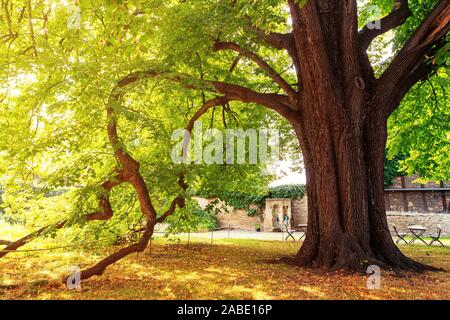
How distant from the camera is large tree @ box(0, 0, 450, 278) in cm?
645

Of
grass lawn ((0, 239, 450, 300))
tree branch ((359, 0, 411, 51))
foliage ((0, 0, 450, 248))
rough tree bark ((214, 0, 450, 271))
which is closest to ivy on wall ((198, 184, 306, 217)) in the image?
foliage ((0, 0, 450, 248))

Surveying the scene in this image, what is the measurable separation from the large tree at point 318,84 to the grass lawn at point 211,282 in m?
0.68

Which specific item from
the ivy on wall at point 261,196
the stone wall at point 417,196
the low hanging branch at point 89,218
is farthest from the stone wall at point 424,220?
the low hanging branch at point 89,218

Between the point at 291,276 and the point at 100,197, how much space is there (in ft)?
14.0

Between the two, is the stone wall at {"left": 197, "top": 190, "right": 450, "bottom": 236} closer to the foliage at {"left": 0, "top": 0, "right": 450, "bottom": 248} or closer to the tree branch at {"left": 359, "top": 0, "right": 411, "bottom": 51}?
the foliage at {"left": 0, "top": 0, "right": 450, "bottom": 248}

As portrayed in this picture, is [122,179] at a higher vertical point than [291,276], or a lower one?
higher

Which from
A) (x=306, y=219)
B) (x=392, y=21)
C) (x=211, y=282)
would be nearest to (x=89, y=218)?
(x=211, y=282)

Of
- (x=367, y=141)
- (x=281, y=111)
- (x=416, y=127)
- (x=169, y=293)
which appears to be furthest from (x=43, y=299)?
(x=416, y=127)

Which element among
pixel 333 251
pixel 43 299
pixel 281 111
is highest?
pixel 281 111

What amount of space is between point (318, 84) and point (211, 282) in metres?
4.99

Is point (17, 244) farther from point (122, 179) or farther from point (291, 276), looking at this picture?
point (291, 276)

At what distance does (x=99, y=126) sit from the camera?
6391mm

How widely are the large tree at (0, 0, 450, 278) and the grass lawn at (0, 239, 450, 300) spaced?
68 cm

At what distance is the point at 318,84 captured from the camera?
7.47 m
